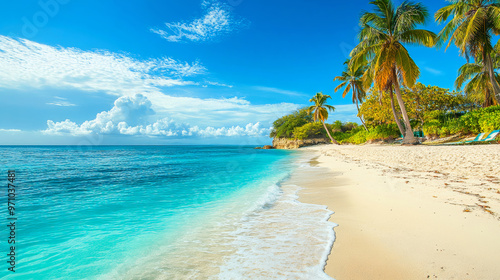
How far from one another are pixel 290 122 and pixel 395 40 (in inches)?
1783

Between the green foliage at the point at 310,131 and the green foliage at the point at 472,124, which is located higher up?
the green foliage at the point at 310,131

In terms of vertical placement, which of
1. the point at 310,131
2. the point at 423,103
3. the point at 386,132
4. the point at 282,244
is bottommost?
the point at 282,244

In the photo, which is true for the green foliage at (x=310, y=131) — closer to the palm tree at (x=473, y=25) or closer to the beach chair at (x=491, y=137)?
the palm tree at (x=473, y=25)

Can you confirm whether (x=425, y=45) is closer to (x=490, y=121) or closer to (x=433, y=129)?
(x=490, y=121)

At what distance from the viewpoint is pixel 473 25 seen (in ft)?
51.6

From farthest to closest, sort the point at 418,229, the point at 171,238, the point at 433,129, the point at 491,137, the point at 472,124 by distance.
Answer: the point at 433,129 < the point at 472,124 < the point at 491,137 < the point at 171,238 < the point at 418,229

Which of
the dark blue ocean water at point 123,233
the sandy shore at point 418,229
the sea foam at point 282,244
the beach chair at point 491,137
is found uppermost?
the beach chair at point 491,137

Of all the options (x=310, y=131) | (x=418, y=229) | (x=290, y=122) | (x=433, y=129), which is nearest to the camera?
(x=418, y=229)

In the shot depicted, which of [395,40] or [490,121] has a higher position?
[395,40]

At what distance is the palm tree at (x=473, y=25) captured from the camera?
1590 centimetres

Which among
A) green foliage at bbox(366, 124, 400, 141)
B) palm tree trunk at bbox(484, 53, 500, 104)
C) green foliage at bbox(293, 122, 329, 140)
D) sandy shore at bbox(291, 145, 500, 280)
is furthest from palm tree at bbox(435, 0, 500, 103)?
green foliage at bbox(293, 122, 329, 140)

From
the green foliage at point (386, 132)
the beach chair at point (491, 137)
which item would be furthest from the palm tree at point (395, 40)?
the green foliage at point (386, 132)

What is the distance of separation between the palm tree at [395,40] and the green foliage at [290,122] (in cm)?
4194

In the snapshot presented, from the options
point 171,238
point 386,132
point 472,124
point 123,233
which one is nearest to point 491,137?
point 472,124
